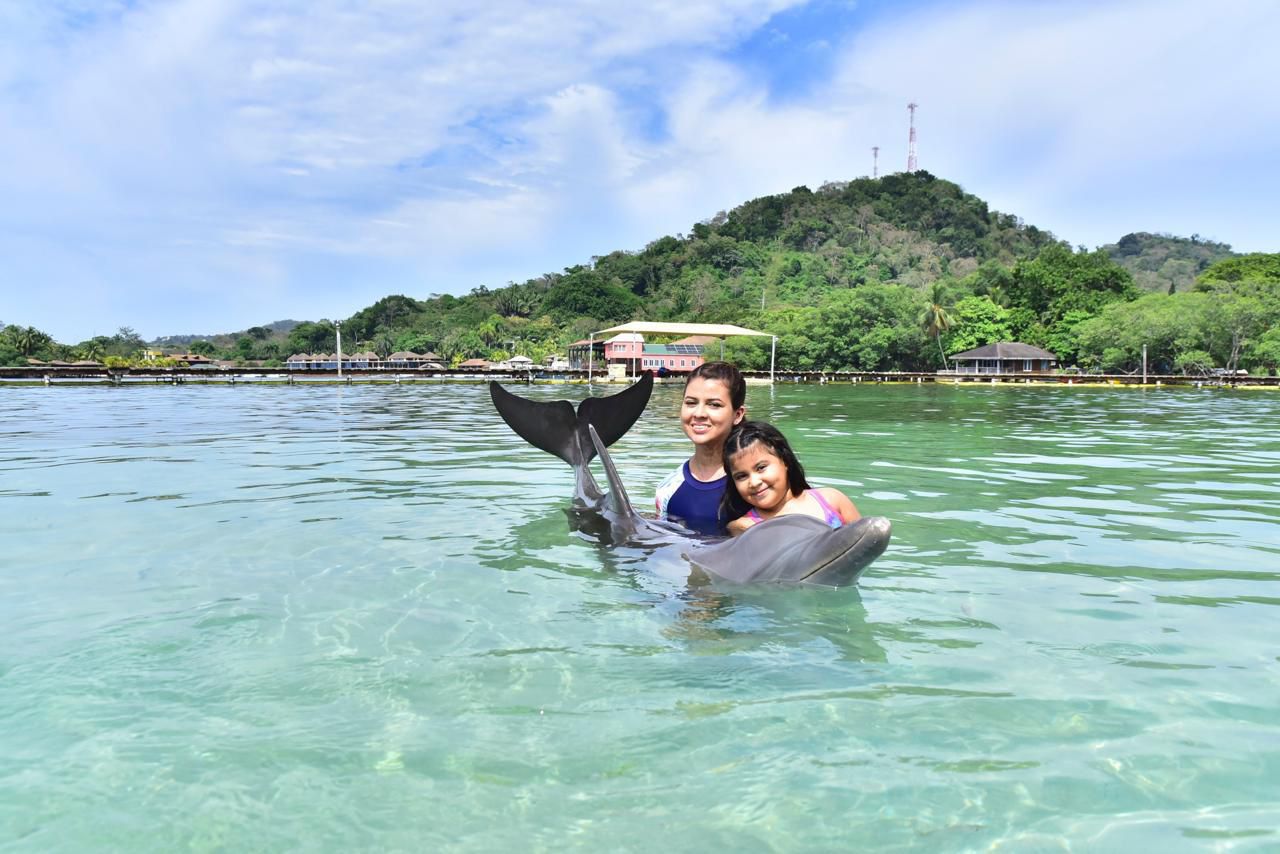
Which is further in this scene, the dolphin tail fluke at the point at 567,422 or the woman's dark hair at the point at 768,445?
the dolphin tail fluke at the point at 567,422

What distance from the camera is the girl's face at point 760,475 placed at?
15.0ft

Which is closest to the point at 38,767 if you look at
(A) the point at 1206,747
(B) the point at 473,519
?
(A) the point at 1206,747

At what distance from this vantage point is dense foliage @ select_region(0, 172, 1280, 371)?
2167 inches

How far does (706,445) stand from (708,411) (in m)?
0.33

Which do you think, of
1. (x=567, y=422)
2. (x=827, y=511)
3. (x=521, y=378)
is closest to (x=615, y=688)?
(x=827, y=511)

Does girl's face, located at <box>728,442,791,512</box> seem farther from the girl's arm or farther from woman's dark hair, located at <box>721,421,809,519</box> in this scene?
the girl's arm

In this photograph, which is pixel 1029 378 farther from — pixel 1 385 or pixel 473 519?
pixel 1 385

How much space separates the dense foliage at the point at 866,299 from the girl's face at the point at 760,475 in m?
52.5

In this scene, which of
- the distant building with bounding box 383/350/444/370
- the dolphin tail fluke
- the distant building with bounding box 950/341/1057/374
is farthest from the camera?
the distant building with bounding box 383/350/444/370

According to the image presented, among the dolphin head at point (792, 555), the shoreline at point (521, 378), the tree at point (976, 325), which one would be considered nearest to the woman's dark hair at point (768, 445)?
the dolphin head at point (792, 555)

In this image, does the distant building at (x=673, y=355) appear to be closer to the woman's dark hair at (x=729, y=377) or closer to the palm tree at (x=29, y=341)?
the palm tree at (x=29, y=341)

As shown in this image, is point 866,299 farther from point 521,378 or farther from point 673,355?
point 521,378

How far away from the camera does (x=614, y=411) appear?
22.3ft

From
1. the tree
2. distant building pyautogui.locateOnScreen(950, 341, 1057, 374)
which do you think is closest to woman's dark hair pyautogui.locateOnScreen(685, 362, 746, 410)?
distant building pyautogui.locateOnScreen(950, 341, 1057, 374)
